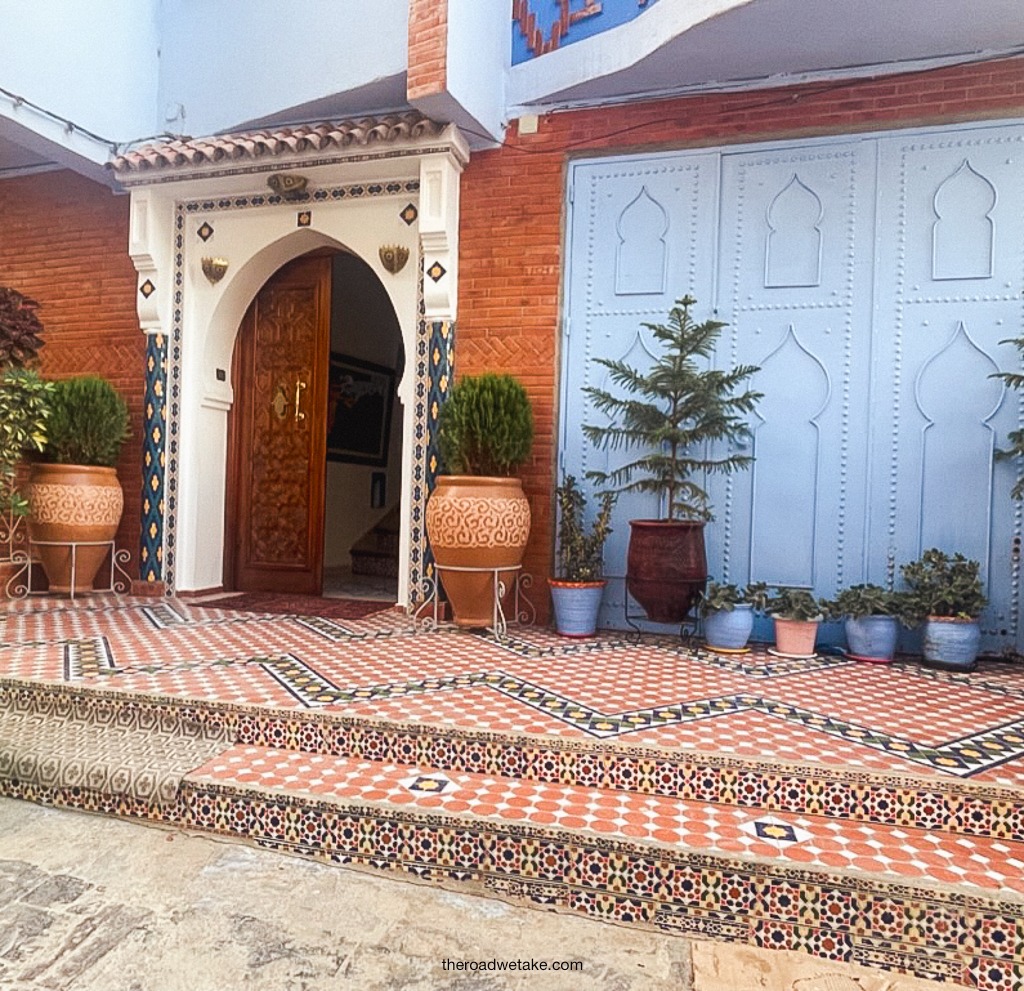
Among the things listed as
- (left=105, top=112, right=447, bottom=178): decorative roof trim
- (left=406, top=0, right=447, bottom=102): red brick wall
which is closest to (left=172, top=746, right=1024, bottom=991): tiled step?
(left=406, top=0, right=447, bottom=102): red brick wall

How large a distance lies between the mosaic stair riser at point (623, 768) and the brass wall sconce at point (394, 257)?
11.1 feet

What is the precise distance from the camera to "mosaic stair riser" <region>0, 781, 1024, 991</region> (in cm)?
176

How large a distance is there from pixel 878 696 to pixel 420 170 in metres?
4.22

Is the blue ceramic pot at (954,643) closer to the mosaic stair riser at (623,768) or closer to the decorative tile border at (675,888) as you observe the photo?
the mosaic stair riser at (623,768)

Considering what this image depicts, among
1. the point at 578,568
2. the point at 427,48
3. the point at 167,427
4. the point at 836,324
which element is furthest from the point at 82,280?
the point at 836,324

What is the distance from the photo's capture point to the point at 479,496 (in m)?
4.34

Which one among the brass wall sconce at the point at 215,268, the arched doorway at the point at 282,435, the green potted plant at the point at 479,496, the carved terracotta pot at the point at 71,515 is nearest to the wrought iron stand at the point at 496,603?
the green potted plant at the point at 479,496

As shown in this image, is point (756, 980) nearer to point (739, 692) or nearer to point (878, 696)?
point (739, 692)

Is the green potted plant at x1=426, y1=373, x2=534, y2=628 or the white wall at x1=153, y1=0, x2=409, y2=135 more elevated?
the white wall at x1=153, y1=0, x2=409, y2=135

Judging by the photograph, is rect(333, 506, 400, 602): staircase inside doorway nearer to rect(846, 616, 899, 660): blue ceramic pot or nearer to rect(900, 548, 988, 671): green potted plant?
rect(846, 616, 899, 660): blue ceramic pot

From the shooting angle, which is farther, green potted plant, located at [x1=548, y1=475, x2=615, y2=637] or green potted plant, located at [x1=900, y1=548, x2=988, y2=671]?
green potted plant, located at [x1=548, y1=475, x2=615, y2=637]

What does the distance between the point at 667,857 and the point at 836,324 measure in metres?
3.56

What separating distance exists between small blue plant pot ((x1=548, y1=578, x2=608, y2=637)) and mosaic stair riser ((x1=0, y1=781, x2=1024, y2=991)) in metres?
2.40

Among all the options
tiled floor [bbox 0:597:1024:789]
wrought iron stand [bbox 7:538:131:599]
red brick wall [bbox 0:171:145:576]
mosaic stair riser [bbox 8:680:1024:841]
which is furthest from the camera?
red brick wall [bbox 0:171:145:576]
